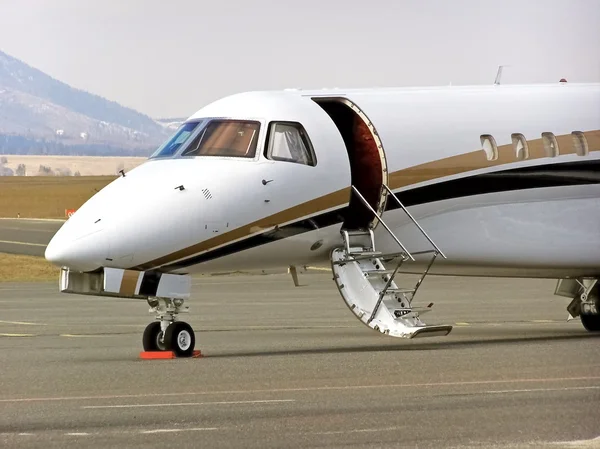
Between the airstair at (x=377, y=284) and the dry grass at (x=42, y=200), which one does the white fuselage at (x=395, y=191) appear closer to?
the airstair at (x=377, y=284)

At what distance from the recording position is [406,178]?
21516mm

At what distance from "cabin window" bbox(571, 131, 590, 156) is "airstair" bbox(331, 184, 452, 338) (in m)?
2.85

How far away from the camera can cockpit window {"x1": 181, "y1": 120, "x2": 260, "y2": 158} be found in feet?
66.6

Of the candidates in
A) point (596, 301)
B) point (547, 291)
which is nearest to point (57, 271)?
point (547, 291)

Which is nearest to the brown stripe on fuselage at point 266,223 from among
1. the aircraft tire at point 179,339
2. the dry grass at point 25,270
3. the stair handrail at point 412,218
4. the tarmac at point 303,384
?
the stair handrail at point 412,218

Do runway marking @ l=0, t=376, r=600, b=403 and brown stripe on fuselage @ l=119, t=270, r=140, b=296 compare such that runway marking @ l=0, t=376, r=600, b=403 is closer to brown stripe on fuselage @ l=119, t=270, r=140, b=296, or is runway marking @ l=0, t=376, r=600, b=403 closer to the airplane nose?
the airplane nose

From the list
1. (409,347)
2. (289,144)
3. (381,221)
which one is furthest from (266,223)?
(409,347)

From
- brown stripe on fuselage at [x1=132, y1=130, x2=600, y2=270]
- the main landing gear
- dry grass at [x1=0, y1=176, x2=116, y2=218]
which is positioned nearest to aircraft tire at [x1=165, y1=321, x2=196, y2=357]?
the main landing gear

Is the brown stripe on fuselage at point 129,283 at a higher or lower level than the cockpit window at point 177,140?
lower

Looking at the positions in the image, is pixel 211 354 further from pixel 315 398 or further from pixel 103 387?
pixel 315 398

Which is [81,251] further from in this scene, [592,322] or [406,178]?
[592,322]

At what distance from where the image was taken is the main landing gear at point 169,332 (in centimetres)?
1983

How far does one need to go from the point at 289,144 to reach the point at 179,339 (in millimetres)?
3250

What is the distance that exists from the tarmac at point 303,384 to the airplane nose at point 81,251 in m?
1.33
